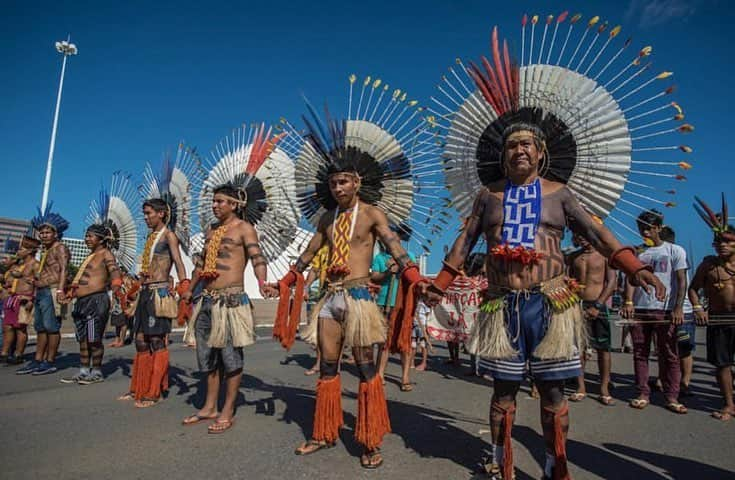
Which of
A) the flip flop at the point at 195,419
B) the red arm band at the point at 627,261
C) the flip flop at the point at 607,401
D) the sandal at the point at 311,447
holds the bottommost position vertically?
the flip flop at the point at 195,419

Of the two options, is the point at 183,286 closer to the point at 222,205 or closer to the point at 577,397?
the point at 222,205

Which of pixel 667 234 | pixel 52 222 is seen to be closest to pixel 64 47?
pixel 52 222

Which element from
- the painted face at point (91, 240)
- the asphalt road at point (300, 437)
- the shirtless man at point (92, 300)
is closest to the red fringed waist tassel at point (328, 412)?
the asphalt road at point (300, 437)

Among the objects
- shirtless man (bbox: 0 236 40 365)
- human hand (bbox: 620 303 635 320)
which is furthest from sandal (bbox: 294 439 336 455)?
shirtless man (bbox: 0 236 40 365)

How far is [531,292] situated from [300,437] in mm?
2245

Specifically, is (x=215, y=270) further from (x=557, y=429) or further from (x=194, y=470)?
(x=557, y=429)

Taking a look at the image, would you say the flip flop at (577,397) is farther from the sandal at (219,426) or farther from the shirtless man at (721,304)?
the sandal at (219,426)

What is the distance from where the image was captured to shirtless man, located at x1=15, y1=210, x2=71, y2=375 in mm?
6633

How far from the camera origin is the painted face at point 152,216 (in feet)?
17.2

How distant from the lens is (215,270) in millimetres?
4203

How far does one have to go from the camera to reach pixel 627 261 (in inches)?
104

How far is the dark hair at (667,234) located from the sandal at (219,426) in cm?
535

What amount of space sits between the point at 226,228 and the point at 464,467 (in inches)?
116

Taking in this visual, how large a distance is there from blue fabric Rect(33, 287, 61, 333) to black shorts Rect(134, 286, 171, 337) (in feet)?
8.92
